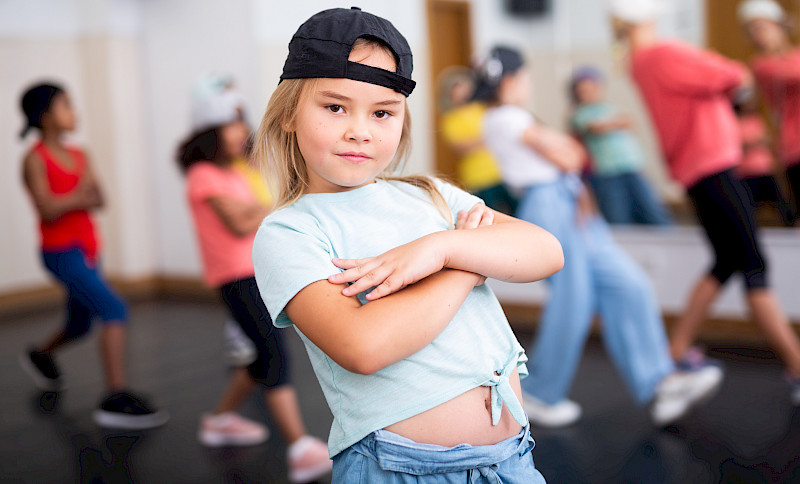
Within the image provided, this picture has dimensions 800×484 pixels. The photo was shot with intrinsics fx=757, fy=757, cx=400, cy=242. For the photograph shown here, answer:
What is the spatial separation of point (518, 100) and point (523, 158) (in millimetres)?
245

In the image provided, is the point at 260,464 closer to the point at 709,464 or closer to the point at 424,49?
the point at 709,464

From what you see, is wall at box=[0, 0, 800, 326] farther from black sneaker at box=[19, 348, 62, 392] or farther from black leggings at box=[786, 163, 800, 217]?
black sneaker at box=[19, 348, 62, 392]

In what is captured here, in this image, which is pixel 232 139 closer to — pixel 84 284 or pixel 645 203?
pixel 84 284

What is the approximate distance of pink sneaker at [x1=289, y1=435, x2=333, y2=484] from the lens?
266cm

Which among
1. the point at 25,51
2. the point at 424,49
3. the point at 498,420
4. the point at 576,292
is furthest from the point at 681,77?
the point at 25,51

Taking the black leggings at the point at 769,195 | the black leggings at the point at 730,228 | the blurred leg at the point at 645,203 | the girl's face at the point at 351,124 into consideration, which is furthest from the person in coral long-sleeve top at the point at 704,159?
the girl's face at the point at 351,124

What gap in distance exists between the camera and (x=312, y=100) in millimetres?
1015

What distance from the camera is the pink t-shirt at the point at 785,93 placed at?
12.5ft


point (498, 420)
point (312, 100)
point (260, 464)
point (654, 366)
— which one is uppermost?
point (312, 100)

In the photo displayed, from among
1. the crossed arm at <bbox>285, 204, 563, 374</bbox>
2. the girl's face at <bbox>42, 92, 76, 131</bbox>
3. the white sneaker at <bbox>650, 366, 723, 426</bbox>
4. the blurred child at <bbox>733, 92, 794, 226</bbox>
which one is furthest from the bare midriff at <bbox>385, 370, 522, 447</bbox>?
the blurred child at <bbox>733, 92, 794, 226</bbox>

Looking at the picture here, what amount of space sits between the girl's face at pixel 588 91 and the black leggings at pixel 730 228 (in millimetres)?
1560

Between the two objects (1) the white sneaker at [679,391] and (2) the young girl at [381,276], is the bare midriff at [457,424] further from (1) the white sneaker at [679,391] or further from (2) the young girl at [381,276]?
(1) the white sneaker at [679,391]

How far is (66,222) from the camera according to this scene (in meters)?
3.38

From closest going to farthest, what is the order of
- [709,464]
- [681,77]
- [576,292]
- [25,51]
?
[709,464] < [576,292] < [681,77] < [25,51]
